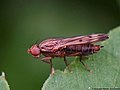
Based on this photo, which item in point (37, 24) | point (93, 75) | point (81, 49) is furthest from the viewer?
point (37, 24)

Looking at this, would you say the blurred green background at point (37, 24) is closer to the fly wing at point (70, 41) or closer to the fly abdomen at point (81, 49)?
the fly wing at point (70, 41)

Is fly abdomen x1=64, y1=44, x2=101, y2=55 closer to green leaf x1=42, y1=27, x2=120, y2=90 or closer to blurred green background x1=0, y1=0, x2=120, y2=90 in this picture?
green leaf x1=42, y1=27, x2=120, y2=90

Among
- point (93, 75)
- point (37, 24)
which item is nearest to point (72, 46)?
point (93, 75)

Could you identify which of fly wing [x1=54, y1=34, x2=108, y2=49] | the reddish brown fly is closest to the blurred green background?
the reddish brown fly

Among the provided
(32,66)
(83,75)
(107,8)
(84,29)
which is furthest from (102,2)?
(83,75)

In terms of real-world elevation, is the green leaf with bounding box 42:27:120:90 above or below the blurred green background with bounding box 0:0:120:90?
below

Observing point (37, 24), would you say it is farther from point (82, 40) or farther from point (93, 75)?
point (93, 75)

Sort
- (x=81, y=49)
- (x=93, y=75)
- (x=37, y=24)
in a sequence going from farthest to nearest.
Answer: (x=37, y=24) → (x=81, y=49) → (x=93, y=75)

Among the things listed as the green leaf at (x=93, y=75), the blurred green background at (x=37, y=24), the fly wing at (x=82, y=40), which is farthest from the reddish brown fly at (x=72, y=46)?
the blurred green background at (x=37, y=24)
